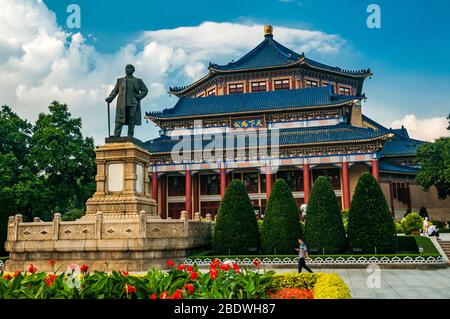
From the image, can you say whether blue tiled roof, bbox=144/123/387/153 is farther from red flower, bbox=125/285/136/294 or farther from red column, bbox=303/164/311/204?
red flower, bbox=125/285/136/294

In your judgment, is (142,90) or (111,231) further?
(142,90)

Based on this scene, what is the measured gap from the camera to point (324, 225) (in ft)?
65.0

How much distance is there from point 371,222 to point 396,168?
99.3 feet

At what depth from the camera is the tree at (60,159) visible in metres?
35.1

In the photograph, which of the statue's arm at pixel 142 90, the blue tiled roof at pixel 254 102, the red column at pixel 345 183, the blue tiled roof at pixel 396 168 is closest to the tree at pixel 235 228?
the statue's arm at pixel 142 90

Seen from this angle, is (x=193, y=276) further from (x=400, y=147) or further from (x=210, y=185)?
(x=400, y=147)

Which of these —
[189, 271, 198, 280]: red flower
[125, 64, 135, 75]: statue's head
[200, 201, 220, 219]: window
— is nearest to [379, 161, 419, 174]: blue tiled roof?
[200, 201, 220, 219]: window

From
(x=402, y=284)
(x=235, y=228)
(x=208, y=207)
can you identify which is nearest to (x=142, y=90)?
(x=235, y=228)

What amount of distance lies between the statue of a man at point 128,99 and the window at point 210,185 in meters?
30.1

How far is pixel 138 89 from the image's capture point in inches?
704

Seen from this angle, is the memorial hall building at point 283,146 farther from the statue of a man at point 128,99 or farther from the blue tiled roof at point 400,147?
the statue of a man at point 128,99

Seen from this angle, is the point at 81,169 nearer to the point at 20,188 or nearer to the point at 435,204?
the point at 20,188

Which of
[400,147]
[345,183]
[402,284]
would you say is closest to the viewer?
[402,284]
